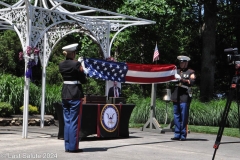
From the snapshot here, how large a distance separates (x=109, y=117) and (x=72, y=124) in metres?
2.66

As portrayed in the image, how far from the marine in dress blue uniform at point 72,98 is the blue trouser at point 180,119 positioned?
328 cm

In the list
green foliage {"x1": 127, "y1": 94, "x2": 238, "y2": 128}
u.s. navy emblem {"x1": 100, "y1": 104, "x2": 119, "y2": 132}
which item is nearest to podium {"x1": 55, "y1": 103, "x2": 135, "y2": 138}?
u.s. navy emblem {"x1": 100, "y1": 104, "x2": 119, "y2": 132}

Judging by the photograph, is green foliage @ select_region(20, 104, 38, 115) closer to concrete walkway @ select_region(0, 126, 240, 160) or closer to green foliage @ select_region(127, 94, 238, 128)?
green foliage @ select_region(127, 94, 238, 128)

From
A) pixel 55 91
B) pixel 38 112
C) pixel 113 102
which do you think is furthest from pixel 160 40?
pixel 113 102

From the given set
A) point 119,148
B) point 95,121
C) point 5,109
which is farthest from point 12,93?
point 119,148

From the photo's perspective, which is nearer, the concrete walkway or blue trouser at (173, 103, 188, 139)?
the concrete walkway

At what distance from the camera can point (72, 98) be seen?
859cm

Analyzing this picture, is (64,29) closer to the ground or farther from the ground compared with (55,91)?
farther from the ground

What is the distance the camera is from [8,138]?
10.9 meters

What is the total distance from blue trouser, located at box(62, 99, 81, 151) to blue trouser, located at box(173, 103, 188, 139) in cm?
331

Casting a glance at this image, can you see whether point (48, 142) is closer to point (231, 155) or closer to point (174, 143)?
point (174, 143)

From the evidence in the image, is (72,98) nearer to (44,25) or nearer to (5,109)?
(44,25)

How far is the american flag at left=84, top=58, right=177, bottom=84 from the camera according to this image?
36.9 feet

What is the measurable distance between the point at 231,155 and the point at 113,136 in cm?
313
